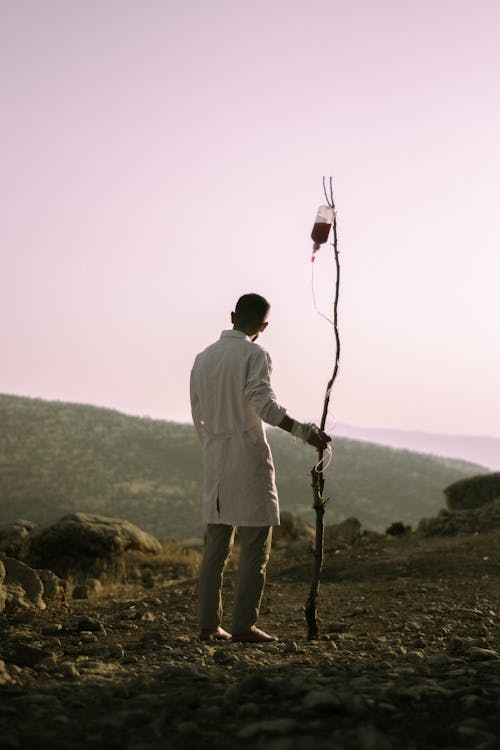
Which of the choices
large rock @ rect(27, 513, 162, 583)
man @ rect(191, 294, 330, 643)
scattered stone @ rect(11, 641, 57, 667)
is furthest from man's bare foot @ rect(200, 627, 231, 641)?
large rock @ rect(27, 513, 162, 583)

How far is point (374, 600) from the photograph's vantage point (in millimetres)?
9039

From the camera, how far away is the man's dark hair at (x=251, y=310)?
618 cm

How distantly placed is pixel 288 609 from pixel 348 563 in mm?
3154

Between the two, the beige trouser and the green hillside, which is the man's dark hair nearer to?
the beige trouser

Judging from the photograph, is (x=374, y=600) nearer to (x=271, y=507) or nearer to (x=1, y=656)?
(x=271, y=507)

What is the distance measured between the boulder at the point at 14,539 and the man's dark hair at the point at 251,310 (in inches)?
338

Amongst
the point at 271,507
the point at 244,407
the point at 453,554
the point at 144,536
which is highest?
the point at 244,407

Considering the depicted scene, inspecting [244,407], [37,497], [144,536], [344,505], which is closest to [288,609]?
[244,407]

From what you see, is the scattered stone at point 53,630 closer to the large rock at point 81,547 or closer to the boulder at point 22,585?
the boulder at point 22,585

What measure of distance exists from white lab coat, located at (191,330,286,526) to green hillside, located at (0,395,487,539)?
95.0 feet

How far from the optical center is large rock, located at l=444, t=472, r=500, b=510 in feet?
56.4

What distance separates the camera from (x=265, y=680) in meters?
4.20

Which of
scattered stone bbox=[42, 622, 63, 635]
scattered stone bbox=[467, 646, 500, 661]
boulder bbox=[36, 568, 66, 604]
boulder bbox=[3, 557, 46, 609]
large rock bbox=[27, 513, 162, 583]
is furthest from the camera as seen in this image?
large rock bbox=[27, 513, 162, 583]

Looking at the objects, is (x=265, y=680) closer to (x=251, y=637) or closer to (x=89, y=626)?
(x=251, y=637)
